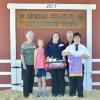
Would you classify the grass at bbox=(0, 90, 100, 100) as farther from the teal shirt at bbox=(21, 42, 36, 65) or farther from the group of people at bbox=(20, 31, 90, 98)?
the teal shirt at bbox=(21, 42, 36, 65)

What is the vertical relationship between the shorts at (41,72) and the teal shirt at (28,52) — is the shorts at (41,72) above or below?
below

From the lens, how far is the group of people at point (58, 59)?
34.1 feet

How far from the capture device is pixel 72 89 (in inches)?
415

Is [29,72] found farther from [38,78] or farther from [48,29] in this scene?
[48,29]

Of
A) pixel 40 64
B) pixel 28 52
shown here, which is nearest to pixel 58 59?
pixel 40 64

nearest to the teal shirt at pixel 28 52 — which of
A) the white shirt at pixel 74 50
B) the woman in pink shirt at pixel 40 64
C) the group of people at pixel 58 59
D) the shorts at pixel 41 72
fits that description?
the group of people at pixel 58 59

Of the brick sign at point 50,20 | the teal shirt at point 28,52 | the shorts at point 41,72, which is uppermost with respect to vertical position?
the brick sign at point 50,20

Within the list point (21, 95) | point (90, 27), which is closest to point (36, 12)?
point (90, 27)

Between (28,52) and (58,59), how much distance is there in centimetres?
73

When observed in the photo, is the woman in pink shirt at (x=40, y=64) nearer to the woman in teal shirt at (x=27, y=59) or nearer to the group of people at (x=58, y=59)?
the group of people at (x=58, y=59)

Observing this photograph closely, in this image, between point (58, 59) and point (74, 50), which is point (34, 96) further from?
point (74, 50)

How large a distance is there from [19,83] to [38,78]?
743 mm

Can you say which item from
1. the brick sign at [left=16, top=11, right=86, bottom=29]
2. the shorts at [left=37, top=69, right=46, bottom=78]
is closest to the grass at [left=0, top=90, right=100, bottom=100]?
the shorts at [left=37, top=69, right=46, bottom=78]

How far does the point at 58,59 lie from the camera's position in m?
10.6
